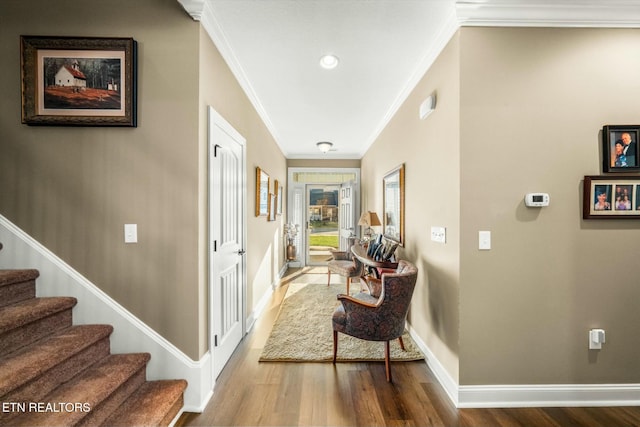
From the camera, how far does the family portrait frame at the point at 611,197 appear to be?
1.84 metres

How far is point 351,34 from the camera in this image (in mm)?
2102

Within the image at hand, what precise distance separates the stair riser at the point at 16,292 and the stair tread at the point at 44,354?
351mm

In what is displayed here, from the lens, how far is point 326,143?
4945 millimetres

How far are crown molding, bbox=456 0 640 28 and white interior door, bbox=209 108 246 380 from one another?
199cm

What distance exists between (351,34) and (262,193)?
90.9 inches

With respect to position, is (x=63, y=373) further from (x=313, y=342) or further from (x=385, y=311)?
(x=385, y=311)

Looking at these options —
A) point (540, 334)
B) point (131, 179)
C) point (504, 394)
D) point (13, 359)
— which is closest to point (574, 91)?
point (540, 334)

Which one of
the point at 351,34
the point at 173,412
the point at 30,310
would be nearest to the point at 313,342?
the point at 173,412

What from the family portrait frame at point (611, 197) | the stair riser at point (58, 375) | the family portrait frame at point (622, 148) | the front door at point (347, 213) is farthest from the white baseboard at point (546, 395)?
the front door at point (347, 213)

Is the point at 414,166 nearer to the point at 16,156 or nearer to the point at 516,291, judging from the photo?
the point at 516,291

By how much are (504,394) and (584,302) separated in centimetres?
86

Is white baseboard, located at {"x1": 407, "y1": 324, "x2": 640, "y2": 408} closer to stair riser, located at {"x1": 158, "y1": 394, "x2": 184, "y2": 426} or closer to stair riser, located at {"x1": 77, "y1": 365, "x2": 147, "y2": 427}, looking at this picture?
stair riser, located at {"x1": 158, "y1": 394, "x2": 184, "y2": 426}

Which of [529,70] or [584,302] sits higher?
[529,70]

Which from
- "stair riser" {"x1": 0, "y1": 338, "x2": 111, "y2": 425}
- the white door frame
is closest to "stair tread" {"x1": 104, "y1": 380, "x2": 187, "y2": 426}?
"stair riser" {"x1": 0, "y1": 338, "x2": 111, "y2": 425}
